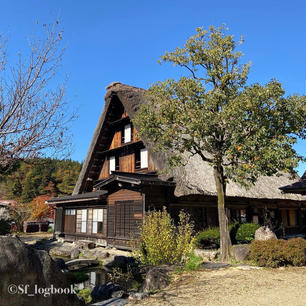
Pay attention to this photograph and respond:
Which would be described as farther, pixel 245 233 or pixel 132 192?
pixel 132 192

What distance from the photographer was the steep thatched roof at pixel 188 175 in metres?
13.4

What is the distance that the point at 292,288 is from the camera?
6.43 m

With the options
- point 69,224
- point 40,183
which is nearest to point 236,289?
point 69,224

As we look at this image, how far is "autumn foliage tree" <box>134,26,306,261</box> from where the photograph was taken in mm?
9438

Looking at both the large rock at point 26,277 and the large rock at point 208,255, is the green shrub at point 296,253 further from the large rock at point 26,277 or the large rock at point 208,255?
the large rock at point 26,277

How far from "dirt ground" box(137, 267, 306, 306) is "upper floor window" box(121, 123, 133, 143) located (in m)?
11.2

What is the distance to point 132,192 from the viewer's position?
13.9 metres

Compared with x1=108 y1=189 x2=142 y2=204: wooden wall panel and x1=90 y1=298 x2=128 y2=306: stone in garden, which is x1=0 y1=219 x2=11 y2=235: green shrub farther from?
x1=90 y1=298 x2=128 y2=306: stone in garden

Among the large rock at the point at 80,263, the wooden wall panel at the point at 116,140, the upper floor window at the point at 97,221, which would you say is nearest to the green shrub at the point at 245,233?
the large rock at the point at 80,263

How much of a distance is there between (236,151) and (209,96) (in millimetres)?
2438

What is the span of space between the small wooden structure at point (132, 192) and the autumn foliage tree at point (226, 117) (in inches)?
110

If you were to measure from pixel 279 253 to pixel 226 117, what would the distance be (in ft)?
15.5

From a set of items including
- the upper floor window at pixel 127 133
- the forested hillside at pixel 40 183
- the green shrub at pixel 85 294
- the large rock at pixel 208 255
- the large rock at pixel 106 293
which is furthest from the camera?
the forested hillside at pixel 40 183

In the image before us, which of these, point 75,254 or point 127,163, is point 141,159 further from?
point 75,254
